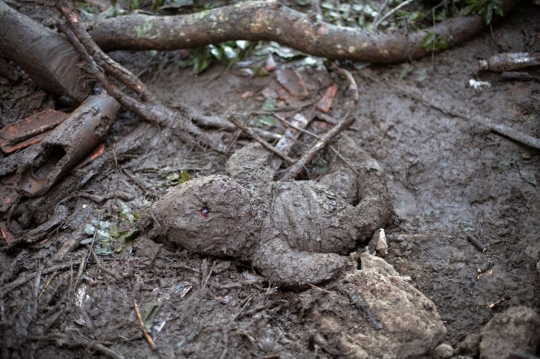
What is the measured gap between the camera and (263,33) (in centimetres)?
454

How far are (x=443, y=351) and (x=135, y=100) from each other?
3.46 metres

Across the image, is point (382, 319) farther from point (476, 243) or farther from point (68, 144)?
point (68, 144)

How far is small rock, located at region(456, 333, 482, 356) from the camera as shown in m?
2.77

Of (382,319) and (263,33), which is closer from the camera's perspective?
(382,319)

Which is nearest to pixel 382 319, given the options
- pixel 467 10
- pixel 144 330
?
pixel 144 330

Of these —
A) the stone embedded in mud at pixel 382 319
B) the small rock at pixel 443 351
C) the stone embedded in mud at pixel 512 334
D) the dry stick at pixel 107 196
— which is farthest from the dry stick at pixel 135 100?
the stone embedded in mud at pixel 512 334

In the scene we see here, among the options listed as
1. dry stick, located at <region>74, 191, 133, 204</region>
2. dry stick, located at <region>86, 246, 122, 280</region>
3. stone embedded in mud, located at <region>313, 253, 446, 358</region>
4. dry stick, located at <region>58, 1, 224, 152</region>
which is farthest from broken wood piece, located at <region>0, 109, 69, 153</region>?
stone embedded in mud, located at <region>313, 253, 446, 358</region>

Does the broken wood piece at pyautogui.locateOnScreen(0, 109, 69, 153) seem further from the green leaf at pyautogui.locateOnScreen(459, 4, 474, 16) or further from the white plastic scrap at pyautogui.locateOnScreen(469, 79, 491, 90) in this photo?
the green leaf at pyautogui.locateOnScreen(459, 4, 474, 16)

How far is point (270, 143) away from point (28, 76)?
8.29ft

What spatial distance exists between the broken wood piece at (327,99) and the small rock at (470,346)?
2499 millimetres

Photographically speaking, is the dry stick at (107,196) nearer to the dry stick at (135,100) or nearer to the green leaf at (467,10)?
the dry stick at (135,100)

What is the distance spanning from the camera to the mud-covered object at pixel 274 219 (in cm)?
311

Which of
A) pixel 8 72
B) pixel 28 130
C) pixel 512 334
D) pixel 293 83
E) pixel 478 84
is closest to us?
pixel 512 334

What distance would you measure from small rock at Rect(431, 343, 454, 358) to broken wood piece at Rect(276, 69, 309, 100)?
2.75 meters
